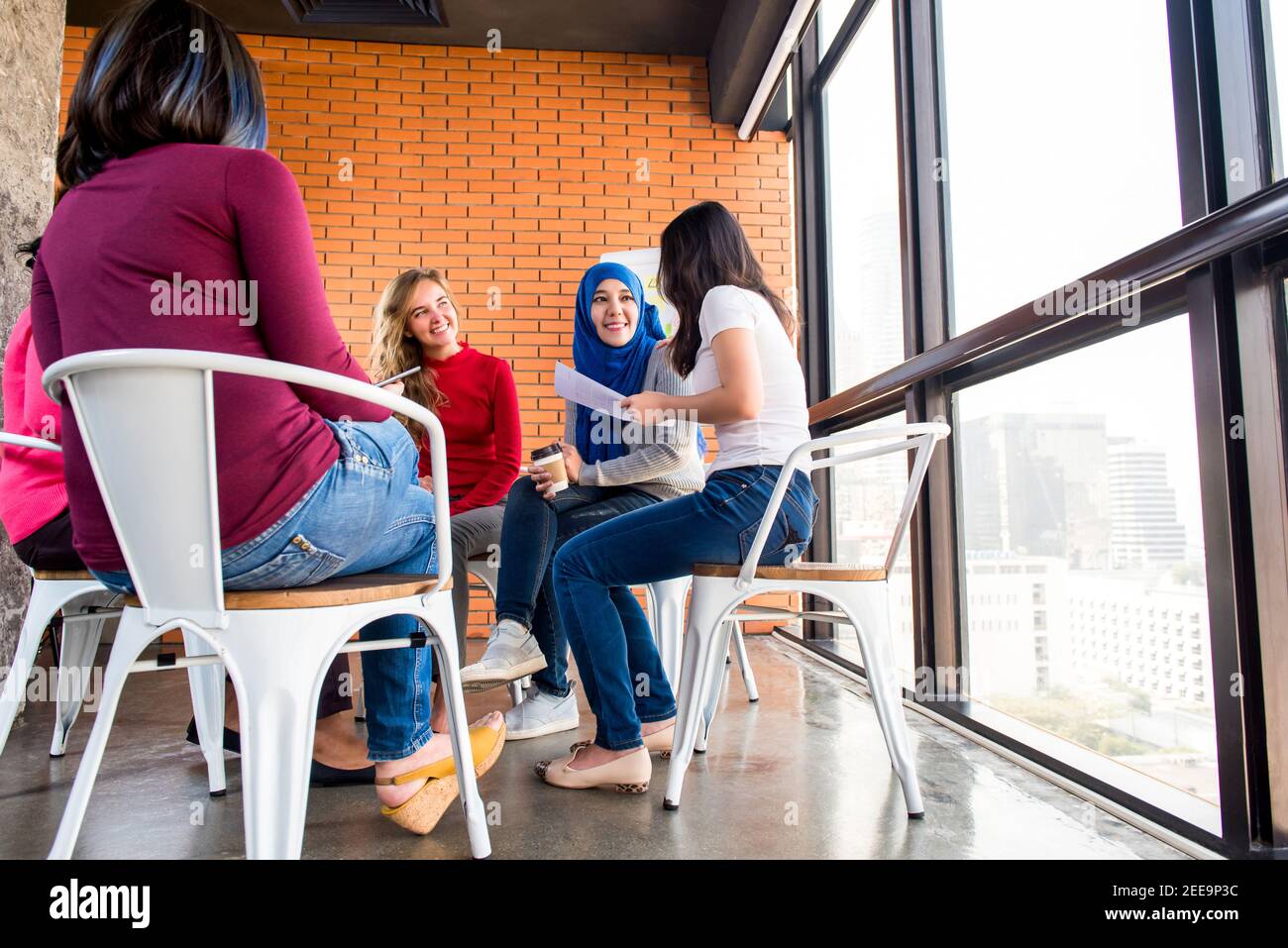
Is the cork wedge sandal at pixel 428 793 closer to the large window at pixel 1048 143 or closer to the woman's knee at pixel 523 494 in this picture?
the woman's knee at pixel 523 494

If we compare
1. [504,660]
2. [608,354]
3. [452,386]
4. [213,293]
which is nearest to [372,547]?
[213,293]

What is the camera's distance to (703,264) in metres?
1.78

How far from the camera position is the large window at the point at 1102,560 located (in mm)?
1528

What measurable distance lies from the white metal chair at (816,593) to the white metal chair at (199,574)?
71cm

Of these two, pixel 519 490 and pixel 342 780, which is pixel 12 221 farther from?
pixel 342 780

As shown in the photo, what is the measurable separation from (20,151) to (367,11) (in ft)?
7.29

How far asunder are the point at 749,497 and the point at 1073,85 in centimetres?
141

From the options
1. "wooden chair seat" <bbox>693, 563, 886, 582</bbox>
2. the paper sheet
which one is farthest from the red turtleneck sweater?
"wooden chair seat" <bbox>693, 563, 886, 582</bbox>

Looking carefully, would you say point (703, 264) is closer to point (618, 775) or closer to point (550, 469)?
point (550, 469)

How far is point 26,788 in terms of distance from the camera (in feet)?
5.78

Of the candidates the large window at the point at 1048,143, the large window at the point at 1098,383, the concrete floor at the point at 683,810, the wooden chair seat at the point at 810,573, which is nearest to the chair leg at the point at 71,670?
the concrete floor at the point at 683,810

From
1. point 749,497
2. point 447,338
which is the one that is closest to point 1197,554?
point 749,497

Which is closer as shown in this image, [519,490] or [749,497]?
[749,497]
